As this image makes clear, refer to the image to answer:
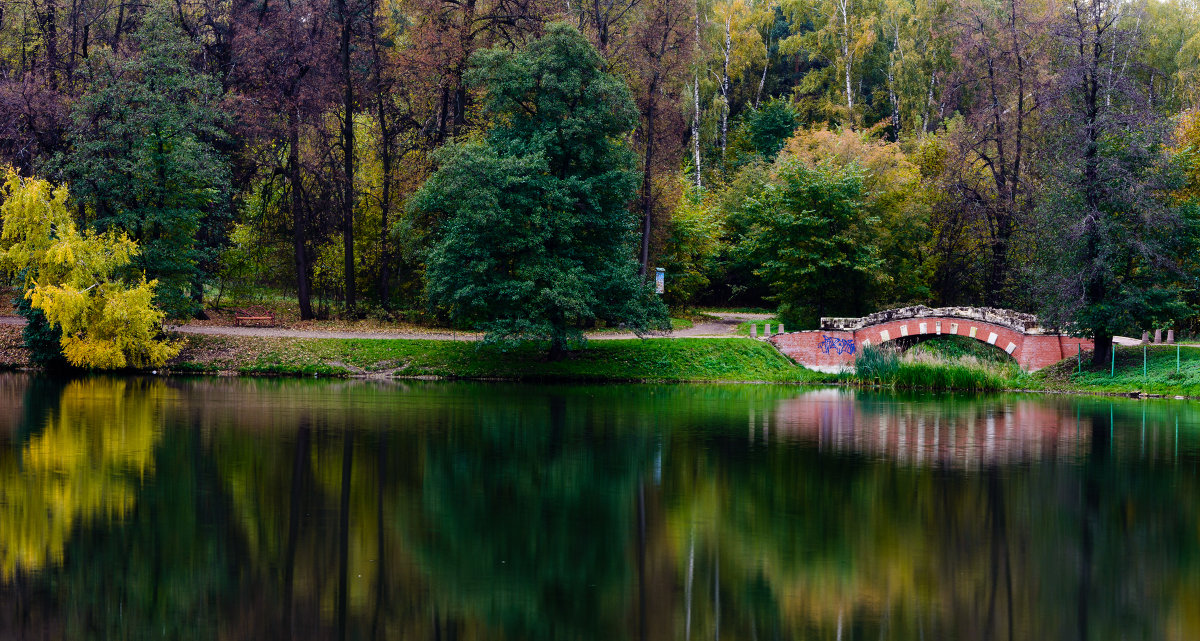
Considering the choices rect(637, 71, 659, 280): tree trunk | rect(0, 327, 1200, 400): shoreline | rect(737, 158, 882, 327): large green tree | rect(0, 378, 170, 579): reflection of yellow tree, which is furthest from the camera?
rect(737, 158, 882, 327): large green tree

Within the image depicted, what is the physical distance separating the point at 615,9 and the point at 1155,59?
30679 mm

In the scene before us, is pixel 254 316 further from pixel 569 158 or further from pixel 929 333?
pixel 929 333

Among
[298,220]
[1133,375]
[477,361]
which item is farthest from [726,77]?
[1133,375]

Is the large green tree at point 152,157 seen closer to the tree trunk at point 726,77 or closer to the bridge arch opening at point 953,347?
the bridge arch opening at point 953,347

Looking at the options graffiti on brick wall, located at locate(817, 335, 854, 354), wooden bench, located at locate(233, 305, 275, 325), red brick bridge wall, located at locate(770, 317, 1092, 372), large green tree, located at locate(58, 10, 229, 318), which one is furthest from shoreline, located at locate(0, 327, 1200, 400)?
wooden bench, located at locate(233, 305, 275, 325)

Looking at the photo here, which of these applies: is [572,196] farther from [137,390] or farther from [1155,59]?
[1155,59]

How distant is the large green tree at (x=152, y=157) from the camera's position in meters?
42.3

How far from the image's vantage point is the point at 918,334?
45375mm

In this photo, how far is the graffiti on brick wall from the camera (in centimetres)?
4528

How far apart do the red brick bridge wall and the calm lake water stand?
14.5 meters

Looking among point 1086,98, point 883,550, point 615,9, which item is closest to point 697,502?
point 883,550

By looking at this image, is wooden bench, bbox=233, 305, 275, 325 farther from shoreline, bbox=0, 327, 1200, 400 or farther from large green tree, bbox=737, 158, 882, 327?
large green tree, bbox=737, 158, 882, 327

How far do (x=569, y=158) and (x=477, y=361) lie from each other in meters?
8.47

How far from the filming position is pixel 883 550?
48.5 feet
